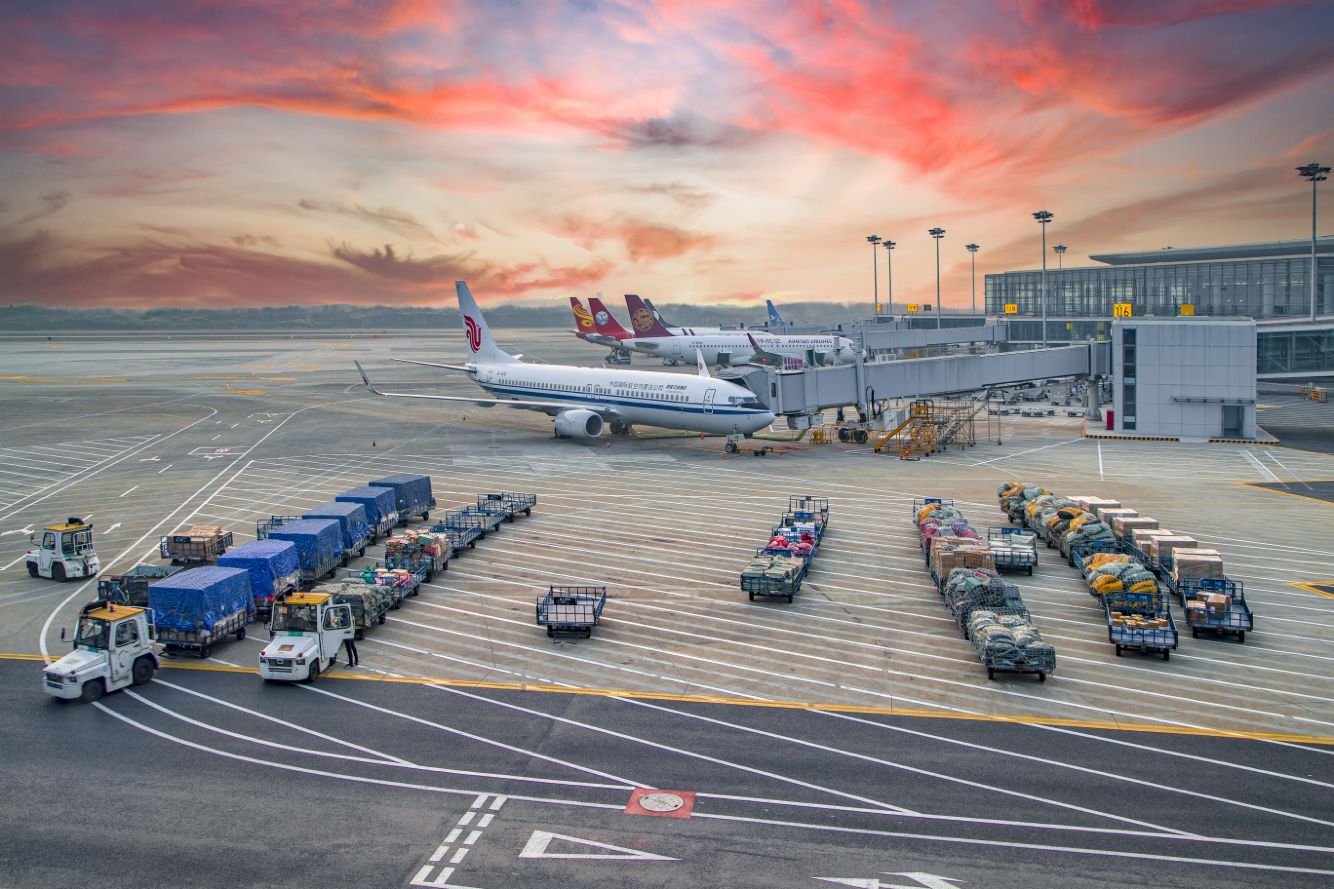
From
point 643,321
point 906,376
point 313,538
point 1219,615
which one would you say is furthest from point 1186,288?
point 313,538

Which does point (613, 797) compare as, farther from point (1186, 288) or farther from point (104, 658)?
point (1186, 288)

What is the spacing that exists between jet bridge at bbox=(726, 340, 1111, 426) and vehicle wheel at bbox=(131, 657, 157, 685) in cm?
4779

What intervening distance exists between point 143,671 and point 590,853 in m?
16.9

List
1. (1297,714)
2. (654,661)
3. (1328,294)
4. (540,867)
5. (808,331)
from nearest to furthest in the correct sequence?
(540,867) < (1297,714) < (654,661) < (1328,294) < (808,331)

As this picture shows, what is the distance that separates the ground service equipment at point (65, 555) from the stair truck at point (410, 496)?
12.6 metres

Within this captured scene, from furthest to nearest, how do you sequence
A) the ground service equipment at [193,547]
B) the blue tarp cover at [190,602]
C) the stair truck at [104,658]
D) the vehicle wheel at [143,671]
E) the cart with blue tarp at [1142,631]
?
the ground service equipment at [193,547] < the blue tarp cover at [190,602] < the cart with blue tarp at [1142,631] < the vehicle wheel at [143,671] < the stair truck at [104,658]

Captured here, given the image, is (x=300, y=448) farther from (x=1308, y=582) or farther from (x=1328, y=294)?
(x=1328, y=294)

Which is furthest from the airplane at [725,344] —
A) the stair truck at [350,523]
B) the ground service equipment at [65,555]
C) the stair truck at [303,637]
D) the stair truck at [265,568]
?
the stair truck at [303,637]

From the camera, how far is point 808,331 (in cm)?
18288

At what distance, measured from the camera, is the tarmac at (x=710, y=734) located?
19094 millimetres

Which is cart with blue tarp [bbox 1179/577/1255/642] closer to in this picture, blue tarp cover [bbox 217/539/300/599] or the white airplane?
blue tarp cover [bbox 217/539/300/599]

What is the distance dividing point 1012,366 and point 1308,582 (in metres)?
42.0

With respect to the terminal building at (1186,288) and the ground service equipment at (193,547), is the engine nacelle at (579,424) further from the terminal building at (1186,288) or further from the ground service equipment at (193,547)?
the terminal building at (1186,288)

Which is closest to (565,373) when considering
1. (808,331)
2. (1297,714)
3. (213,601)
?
(213,601)
